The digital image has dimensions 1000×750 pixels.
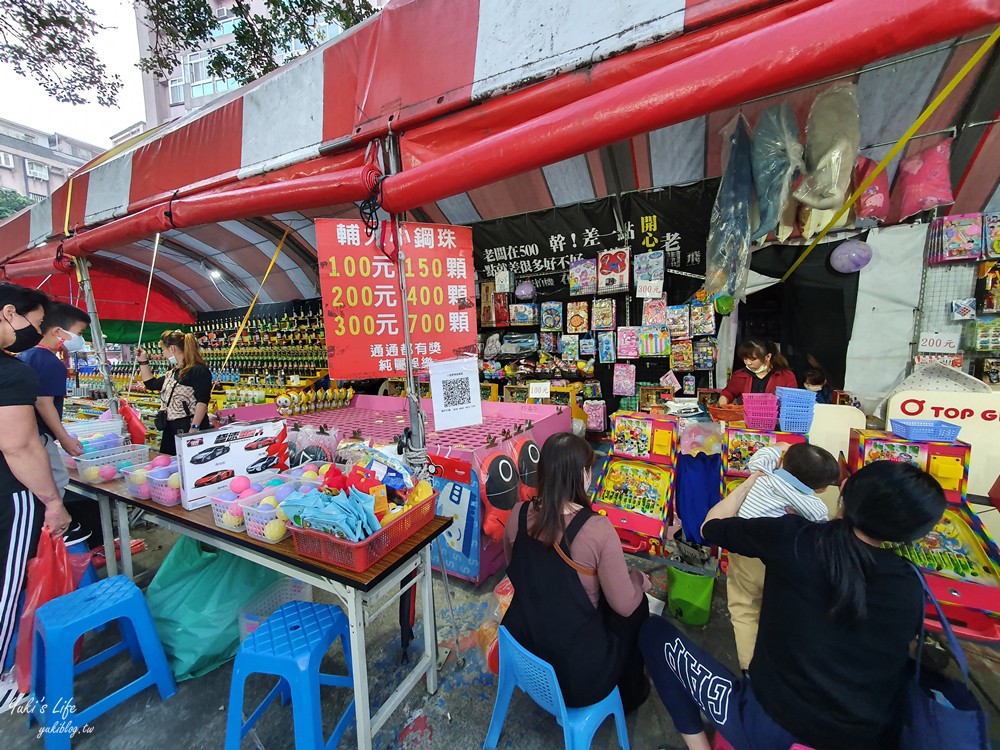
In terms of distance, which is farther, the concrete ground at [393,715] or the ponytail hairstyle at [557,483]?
the concrete ground at [393,715]

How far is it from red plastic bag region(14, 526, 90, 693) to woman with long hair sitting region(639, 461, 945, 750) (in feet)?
10.1

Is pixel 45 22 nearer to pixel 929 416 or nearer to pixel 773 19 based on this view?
pixel 773 19

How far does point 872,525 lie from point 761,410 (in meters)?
1.45

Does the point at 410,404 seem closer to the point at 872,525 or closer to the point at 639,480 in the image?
the point at 639,480

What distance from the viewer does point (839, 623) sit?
1.12 m

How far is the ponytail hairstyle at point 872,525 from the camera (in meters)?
1.10

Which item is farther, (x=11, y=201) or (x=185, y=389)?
(x=11, y=201)

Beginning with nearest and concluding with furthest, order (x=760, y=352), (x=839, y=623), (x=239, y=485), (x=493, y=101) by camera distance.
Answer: (x=839, y=623) → (x=239, y=485) → (x=493, y=101) → (x=760, y=352)

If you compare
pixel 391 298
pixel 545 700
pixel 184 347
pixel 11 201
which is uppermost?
pixel 11 201

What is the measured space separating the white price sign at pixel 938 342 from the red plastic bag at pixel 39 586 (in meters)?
6.52

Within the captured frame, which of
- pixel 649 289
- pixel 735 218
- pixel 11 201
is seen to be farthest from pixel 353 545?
pixel 11 201

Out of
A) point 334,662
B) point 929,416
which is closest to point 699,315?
point 929,416

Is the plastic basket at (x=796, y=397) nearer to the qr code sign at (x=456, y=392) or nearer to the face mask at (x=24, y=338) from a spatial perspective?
the qr code sign at (x=456, y=392)

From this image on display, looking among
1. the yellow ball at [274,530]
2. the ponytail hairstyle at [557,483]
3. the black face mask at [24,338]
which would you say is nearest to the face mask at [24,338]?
the black face mask at [24,338]
